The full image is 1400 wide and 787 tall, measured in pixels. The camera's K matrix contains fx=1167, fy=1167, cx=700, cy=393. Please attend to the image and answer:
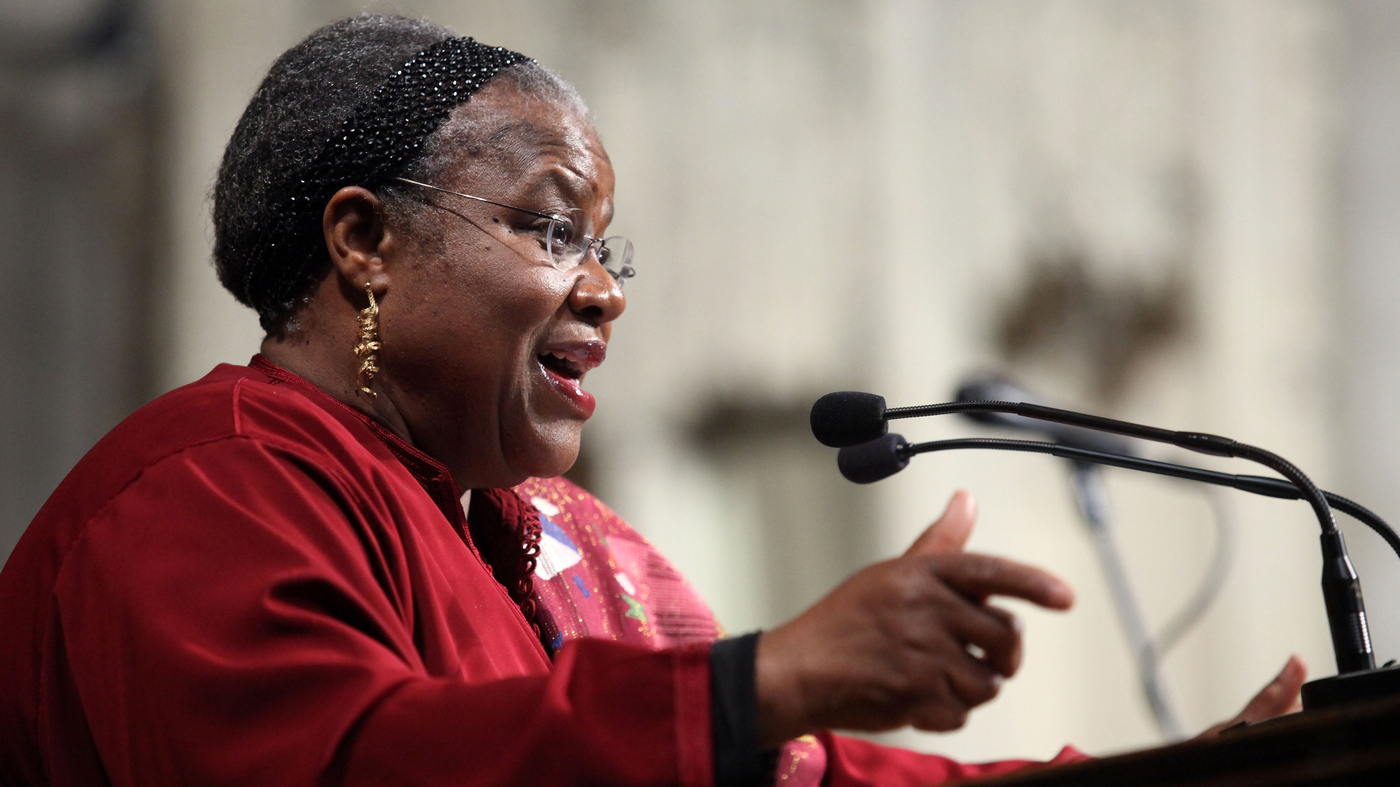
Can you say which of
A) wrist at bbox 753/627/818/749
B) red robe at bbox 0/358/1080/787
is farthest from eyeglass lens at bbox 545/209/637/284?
wrist at bbox 753/627/818/749

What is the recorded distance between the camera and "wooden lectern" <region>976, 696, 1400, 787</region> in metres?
0.74

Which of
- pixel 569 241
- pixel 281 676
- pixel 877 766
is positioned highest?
pixel 569 241

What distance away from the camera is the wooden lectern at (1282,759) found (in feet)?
2.43

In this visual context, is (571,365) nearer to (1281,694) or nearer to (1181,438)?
(1181,438)

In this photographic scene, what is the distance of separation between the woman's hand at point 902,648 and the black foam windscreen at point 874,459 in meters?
0.34

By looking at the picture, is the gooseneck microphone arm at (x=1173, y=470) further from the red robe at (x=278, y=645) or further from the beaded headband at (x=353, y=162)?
the beaded headband at (x=353, y=162)

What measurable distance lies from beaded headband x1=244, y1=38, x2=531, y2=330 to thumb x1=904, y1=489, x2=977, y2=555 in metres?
0.94

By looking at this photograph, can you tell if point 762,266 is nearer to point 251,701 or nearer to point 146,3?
point 146,3

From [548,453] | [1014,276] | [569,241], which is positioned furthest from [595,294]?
[1014,276]

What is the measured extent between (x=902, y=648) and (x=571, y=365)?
89 centimetres

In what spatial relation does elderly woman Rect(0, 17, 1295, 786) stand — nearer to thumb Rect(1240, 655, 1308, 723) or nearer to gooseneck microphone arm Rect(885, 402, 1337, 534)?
gooseneck microphone arm Rect(885, 402, 1337, 534)

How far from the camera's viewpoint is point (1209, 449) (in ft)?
4.01

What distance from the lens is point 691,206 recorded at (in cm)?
396

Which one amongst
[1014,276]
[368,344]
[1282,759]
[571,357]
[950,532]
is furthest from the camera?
[1014,276]
